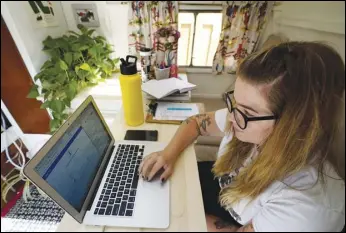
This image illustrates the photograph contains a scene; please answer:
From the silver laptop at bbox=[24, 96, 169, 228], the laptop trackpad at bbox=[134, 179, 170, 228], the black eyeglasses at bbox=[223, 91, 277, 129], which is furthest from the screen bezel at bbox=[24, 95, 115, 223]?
the black eyeglasses at bbox=[223, 91, 277, 129]

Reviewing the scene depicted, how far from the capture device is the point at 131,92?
0.63 metres

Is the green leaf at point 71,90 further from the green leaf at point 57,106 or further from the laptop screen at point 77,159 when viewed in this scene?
the laptop screen at point 77,159

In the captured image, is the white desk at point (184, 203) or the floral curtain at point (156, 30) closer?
the white desk at point (184, 203)

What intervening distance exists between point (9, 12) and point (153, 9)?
0.85 meters

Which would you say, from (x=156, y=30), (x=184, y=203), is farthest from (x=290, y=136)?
(x=156, y=30)

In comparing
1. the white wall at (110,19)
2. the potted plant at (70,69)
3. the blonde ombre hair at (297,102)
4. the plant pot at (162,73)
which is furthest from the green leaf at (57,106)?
the blonde ombre hair at (297,102)

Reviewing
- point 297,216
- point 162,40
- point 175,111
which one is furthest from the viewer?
point 175,111

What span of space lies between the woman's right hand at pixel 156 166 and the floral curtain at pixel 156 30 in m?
0.38

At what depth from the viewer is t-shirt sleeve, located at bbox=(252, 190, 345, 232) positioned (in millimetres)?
302

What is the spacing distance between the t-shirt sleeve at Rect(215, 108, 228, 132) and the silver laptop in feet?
1.08

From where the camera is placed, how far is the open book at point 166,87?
0.79 metres

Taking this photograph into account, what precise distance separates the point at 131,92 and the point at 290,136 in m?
0.51

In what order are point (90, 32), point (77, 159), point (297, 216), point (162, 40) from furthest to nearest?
point (90, 32) → point (162, 40) → point (77, 159) → point (297, 216)

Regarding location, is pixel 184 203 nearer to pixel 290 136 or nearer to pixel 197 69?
pixel 290 136
